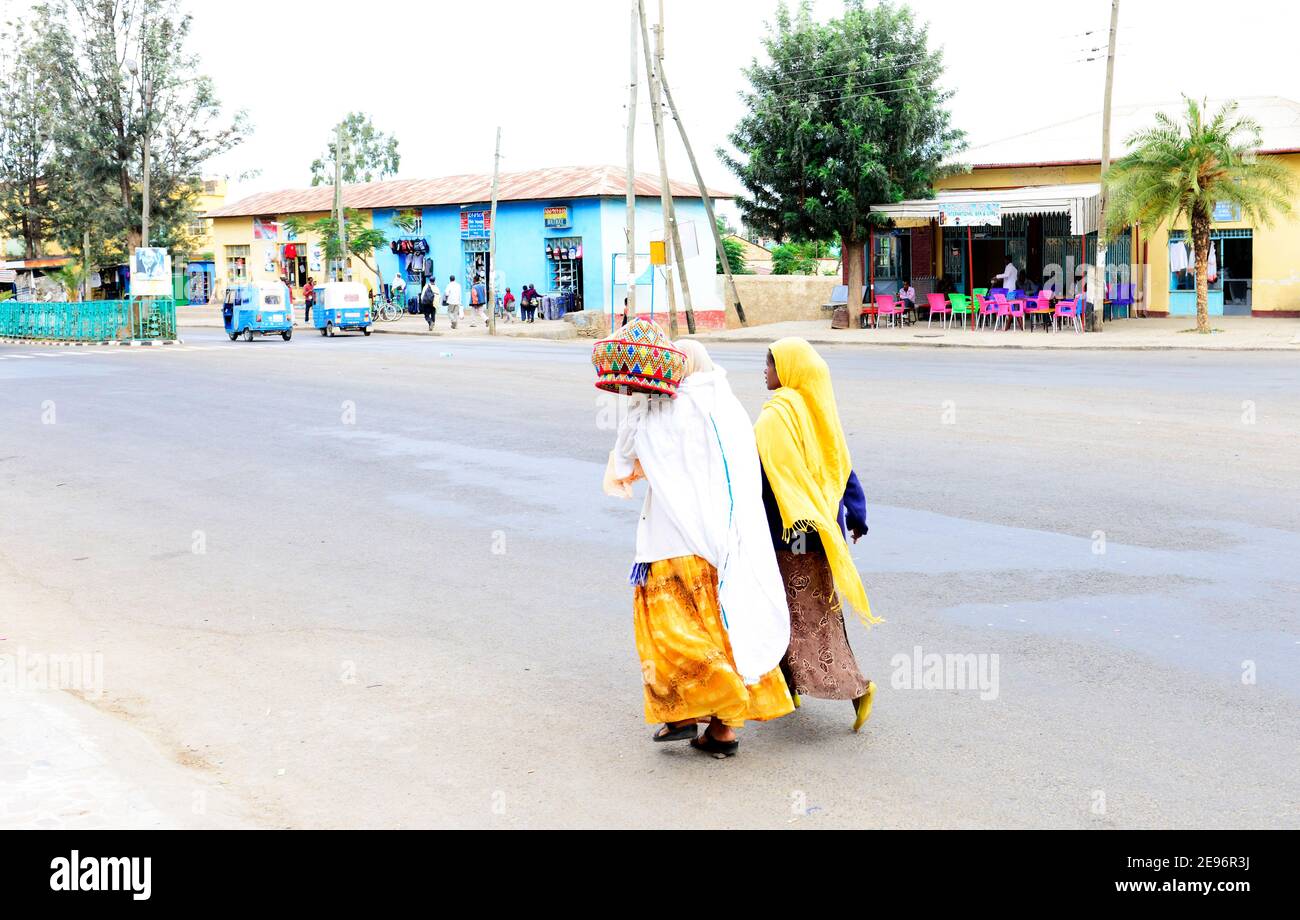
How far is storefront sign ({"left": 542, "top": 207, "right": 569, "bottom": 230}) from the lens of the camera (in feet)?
154

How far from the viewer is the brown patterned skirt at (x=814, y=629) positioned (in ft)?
17.1

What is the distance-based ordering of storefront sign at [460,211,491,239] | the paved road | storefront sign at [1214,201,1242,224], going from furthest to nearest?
storefront sign at [460,211,491,239] → storefront sign at [1214,201,1242,224] → the paved road

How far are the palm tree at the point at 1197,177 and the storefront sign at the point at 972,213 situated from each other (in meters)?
3.65

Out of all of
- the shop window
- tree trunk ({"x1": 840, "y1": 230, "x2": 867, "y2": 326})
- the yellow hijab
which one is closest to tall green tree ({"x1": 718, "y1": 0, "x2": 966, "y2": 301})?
tree trunk ({"x1": 840, "y1": 230, "x2": 867, "y2": 326})

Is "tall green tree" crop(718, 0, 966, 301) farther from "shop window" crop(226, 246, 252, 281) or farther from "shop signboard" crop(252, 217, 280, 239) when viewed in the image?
"shop window" crop(226, 246, 252, 281)

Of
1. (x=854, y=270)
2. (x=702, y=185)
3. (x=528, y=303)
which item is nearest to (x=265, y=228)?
(x=528, y=303)

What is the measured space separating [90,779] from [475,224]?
46686 mm

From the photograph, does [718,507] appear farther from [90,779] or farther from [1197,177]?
[1197,177]

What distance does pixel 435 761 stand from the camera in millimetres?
5027

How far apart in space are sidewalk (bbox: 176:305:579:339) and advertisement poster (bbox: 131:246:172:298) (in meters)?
6.88

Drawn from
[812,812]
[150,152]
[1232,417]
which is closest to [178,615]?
[812,812]

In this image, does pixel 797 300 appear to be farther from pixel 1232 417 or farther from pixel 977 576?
pixel 977 576

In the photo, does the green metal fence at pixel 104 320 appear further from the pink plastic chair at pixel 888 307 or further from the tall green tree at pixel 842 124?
the pink plastic chair at pixel 888 307
